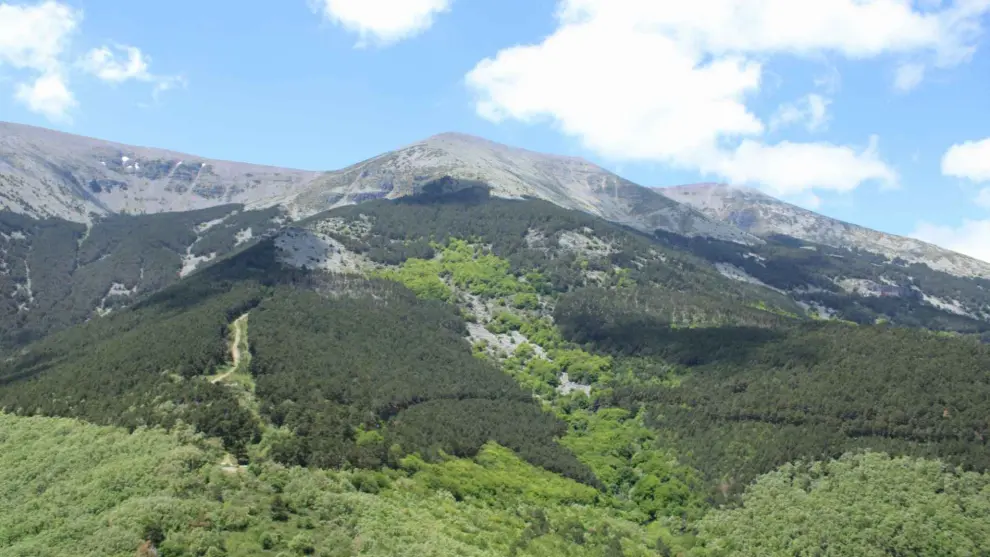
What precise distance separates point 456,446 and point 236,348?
51909 millimetres

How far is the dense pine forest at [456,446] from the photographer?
82.3 m

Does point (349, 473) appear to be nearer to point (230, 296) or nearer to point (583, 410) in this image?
point (583, 410)

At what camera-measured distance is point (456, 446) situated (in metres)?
133

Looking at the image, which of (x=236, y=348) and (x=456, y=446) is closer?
(x=456, y=446)

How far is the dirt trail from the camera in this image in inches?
5135

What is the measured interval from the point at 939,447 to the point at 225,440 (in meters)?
116

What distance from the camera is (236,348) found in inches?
5979

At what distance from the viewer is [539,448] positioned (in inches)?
5925

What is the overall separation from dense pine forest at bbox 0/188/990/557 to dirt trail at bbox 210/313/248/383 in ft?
3.01

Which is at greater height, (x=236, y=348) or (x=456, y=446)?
(x=236, y=348)

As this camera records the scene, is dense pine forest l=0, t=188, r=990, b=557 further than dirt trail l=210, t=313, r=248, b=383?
No

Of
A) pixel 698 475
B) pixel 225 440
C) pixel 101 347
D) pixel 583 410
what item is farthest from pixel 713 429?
pixel 101 347

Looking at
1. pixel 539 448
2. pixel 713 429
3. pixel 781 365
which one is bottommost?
pixel 539 448

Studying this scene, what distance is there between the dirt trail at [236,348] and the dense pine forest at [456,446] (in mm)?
918
